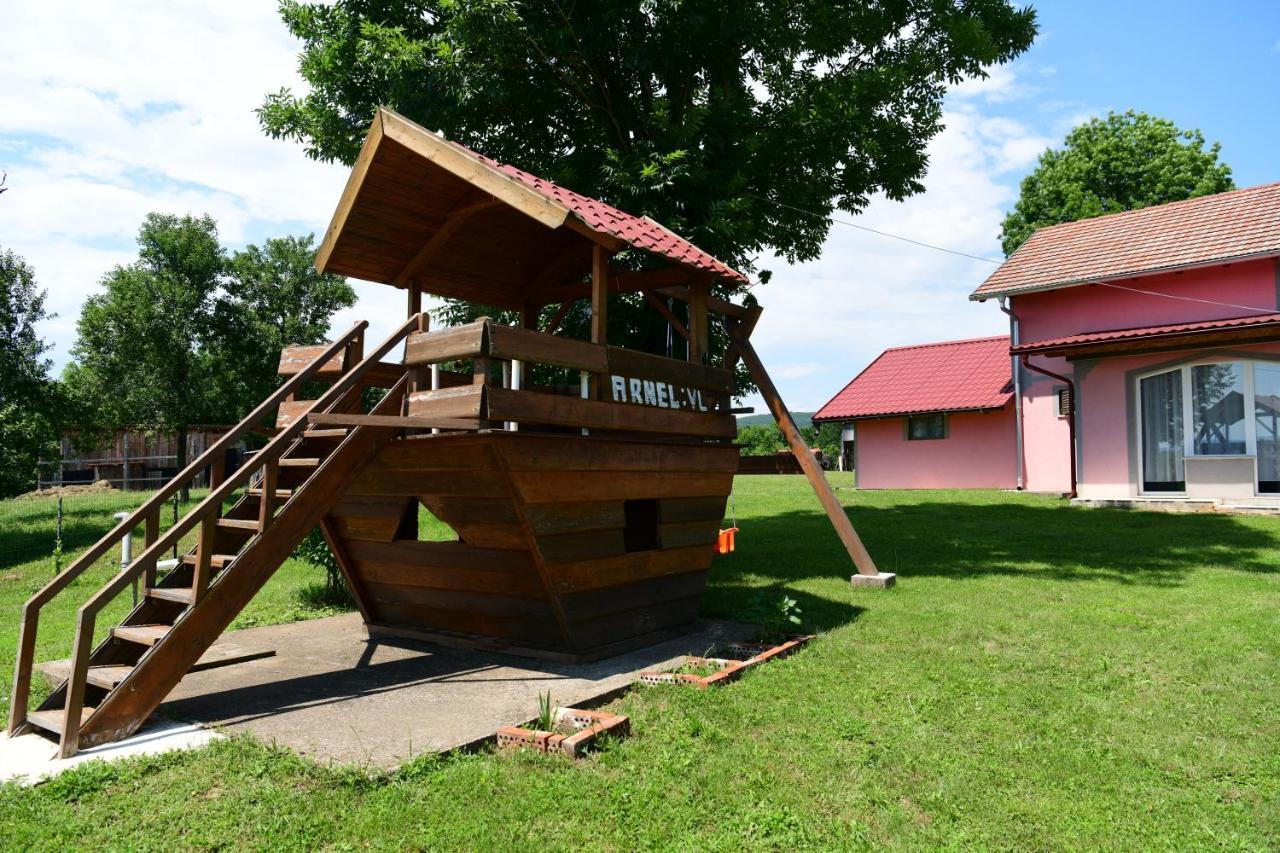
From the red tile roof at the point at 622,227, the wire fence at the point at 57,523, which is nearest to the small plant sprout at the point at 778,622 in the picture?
the red tile roof at the point at 622,227

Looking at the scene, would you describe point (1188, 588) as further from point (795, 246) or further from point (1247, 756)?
point (795, 246)

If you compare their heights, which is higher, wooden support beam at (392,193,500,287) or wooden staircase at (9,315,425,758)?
wooden support beam at (392,193,500,287)

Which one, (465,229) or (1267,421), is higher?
(465,229)

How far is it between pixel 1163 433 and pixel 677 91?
1306 centimetres

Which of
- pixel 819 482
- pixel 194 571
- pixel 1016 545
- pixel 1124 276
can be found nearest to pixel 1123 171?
pixel 1124 276

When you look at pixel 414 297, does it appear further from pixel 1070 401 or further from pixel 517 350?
pixel 1070 401

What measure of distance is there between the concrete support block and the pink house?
1041cm

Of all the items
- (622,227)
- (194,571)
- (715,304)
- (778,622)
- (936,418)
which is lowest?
(778,622)

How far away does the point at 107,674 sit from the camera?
209 inches

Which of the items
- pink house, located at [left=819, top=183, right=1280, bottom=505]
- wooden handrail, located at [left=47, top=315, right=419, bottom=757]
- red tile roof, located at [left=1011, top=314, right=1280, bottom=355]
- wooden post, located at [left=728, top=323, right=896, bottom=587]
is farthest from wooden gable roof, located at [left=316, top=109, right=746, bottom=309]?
pink house, located at [left=819, top=183, right=1280, bottom=505]

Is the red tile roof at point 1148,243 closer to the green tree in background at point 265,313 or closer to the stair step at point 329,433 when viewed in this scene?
the stair step at point 329,433

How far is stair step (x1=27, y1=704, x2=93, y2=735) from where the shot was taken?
498 cm

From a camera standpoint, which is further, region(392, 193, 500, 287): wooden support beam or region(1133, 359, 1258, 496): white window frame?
region(1133, 359, 1258, 496): white window frame

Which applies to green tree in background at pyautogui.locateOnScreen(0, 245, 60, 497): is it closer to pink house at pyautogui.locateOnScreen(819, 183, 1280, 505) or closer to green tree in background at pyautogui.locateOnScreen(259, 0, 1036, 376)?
green tree in background at pyautogui.locateOnScreen(259, 0, 1036, 376)
